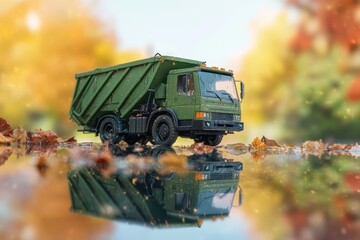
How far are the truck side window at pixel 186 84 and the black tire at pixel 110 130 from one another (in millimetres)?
3142

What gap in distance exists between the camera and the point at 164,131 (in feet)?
43.4

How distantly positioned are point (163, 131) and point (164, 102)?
3.05 ft

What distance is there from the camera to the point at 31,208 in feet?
12.2

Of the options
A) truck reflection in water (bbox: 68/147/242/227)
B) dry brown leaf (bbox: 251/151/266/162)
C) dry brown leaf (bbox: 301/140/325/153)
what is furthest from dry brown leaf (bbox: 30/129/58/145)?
truck reflection in water (bbox: 68/147/242/227)

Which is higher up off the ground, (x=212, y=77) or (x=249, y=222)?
(x=212, y=77)

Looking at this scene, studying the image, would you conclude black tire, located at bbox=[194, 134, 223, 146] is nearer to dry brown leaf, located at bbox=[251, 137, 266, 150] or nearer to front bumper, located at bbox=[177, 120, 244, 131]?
dry brown leaf, located at bbox=[251, 137, 266, 150]

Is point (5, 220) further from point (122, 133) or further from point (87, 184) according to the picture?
point (122, 133)

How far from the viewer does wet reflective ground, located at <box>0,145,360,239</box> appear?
118 inches

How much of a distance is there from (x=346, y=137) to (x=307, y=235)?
20.3m

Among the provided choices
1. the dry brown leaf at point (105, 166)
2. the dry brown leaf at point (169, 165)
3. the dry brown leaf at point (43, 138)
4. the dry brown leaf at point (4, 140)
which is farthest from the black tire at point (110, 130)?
the dry brown leaf at point (105, 166)

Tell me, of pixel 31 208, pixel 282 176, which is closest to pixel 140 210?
pixel 31 208

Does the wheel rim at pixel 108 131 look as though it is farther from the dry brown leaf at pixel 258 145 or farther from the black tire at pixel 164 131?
the dry brown leaf at pixel 258 145

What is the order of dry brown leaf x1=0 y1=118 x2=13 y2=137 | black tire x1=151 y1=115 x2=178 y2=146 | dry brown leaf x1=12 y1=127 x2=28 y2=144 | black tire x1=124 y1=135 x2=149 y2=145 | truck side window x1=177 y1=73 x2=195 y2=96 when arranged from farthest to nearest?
black tire x1=124 y1=135 x2=149 y2=145 → dry brown leaf x1=0 y1=118 x2=13 y2=137 → dry brown leaf x1=12 y1=127 x2=28 y2=144 → black tire x1=151 y1=115 x2=178 y2=146 → truck side window x1=177 y1=73 x2=195 y2=96

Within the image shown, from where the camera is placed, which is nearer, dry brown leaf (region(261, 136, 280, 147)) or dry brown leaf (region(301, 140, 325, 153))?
dry brown leaf (region(301, 140, 325, 153))
